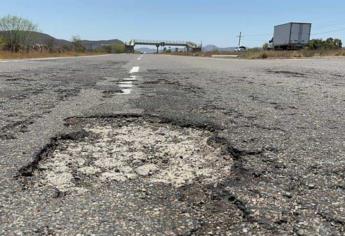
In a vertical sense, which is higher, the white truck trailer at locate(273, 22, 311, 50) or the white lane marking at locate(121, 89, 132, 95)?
the white truck trailer at locate(273, 22, 311, 50)

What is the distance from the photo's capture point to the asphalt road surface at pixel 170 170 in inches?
83.1

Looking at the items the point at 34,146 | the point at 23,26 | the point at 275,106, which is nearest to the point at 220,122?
the point at 275,106

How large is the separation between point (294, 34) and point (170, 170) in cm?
5706

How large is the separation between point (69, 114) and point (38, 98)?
1.51m

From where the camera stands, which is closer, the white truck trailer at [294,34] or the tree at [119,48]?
the white truck trailer at [294,34]

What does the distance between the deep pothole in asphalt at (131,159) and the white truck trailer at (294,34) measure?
55567 mm

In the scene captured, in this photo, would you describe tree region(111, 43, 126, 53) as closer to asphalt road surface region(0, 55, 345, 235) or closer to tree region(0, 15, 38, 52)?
tree region(0, 15, 38, 52)

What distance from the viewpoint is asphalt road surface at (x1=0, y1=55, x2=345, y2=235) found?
6.93 feet

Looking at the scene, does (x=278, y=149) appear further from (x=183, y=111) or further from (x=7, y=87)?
(x=7, y=87)

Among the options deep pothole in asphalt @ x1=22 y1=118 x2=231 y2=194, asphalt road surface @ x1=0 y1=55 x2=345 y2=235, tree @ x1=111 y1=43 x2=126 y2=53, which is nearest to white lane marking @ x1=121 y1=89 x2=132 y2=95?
asphalt road surface @ x1=0 y1=55 x2=345 y2=235

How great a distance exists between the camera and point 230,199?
240cm

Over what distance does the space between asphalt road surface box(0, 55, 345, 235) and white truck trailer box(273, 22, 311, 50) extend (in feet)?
176

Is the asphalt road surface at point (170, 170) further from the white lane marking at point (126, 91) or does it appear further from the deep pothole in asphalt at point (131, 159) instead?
the white lane marking at point (126, 91)

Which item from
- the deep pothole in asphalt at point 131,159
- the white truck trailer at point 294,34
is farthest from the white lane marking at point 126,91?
the white truck trailer at point 294,34
